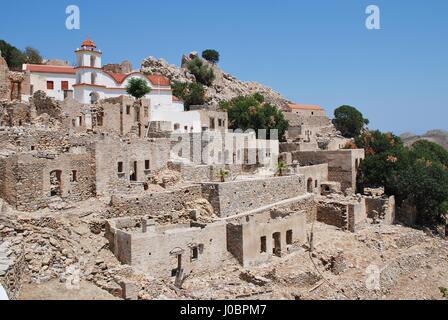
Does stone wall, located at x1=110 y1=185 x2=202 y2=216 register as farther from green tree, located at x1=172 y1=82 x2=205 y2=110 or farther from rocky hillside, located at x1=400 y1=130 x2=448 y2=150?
rocky hillside, located at x1=400 y1=130 x2=448 y2=150

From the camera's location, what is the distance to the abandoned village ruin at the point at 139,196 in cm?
1562

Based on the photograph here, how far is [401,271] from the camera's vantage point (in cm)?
2342

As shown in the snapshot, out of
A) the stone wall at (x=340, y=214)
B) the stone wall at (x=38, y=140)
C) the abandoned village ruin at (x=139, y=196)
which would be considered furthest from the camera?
the stone wall at (x=340, y=214)

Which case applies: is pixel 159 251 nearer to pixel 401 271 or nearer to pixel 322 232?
pixel 322 232

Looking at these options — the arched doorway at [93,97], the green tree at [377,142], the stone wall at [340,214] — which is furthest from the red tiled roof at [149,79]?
the green tree at [377,142]

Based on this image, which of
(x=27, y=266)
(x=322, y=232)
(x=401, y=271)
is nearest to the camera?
(x=27, y=266)

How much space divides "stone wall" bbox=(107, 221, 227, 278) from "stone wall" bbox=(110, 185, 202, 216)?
1281 mm

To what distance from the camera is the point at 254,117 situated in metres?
43.4

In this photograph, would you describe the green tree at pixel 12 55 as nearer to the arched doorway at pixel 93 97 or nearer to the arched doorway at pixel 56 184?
the arched doorway at pixel 93 97

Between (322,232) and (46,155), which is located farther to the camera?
(322,232)

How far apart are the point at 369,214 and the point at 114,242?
1891cm

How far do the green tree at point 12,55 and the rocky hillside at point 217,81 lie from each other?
1413 centimetres

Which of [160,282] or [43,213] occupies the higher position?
[43,213]
